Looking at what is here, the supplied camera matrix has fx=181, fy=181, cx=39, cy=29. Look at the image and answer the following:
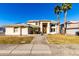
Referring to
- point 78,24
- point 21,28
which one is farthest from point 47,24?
point 78,24

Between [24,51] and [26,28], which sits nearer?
[24,51]

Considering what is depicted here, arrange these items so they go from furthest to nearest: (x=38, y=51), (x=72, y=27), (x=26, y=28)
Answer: (x=72, y=27) < (x=26, y=28) < (x=38, y=51)

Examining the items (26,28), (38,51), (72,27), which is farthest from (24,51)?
(72,27)

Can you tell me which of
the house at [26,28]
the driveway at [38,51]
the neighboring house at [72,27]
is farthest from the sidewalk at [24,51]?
the neighboring house at [72,27]

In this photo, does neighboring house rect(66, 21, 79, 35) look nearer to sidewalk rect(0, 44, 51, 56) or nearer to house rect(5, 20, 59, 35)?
house rect(5, 20, 59, 35)

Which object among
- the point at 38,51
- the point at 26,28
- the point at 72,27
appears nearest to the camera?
the point at 38,51

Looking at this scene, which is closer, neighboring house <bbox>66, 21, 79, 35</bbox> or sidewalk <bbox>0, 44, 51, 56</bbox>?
sidewalk <bbox>0, 44, 51, 56</bbox>

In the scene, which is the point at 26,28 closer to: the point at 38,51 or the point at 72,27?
the point at 72,27

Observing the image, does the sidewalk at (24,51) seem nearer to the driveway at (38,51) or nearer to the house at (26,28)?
the driveway at (38,51)

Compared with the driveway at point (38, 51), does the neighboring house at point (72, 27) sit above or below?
above

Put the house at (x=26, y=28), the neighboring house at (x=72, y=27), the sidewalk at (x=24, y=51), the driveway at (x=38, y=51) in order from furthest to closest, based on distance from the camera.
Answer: the neighboring house at (x=72, y=27) → the house at (x=26, y=28) → the driveway at (x=38, y=51) → the sidewalk at (x=24, y=51)

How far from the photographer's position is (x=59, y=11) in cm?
4325

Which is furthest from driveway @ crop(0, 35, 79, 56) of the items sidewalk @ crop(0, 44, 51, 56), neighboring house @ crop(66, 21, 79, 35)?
neighboring house @ crop(66, 21, 79, 35)

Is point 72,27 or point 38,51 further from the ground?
point 72,27
